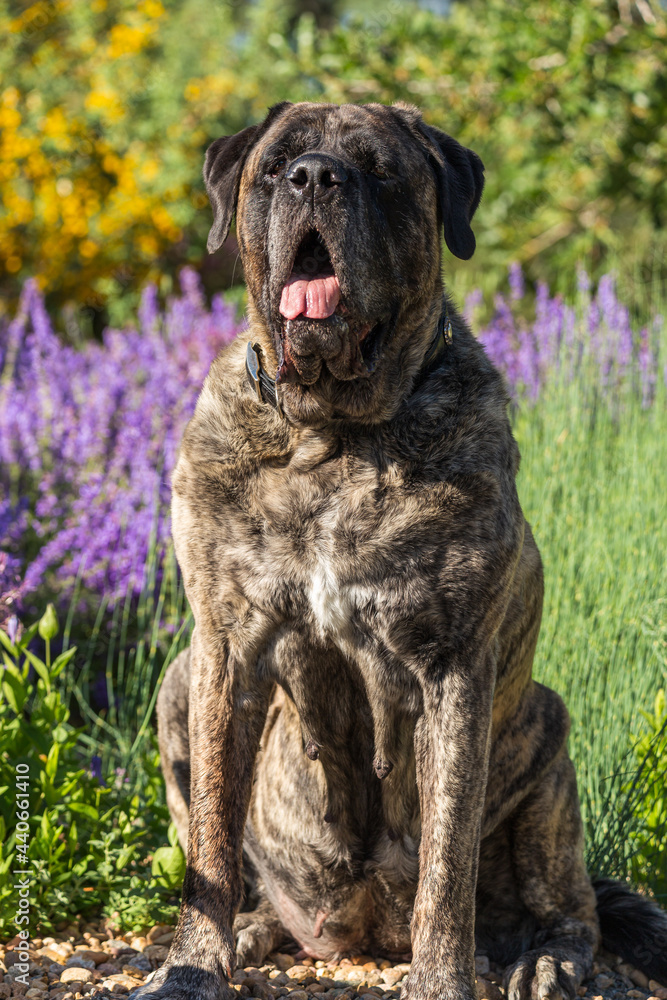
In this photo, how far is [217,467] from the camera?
8.00ft

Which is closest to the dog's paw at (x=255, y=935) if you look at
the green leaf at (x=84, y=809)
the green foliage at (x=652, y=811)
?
the green leaf at (x=84, y=809)

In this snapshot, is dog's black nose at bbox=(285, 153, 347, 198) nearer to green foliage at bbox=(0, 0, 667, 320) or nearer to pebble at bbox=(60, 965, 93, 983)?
pebble at bbox=(60, 965, 93, 983)

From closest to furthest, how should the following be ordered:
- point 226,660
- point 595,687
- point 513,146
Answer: point 226,660, point 595,687, point 513,146

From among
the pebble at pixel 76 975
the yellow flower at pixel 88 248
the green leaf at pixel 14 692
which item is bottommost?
the pebble at pixel 76 975

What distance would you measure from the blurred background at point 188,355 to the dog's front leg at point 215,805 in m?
0.47

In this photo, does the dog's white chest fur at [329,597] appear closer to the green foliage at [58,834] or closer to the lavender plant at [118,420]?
the green foliage at [58,834]

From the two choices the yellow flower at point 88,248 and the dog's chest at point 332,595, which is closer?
the dog's chest at point 332,595

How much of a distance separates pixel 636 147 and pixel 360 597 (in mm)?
5469

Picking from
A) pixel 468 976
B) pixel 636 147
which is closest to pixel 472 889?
pixel 468 976

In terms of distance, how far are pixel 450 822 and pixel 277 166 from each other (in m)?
1.58

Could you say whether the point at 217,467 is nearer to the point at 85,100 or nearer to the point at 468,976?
the point at 468,976

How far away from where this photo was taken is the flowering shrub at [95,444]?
404 cm

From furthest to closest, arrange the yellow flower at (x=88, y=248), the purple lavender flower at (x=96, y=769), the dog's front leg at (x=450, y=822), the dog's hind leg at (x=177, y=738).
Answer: the yellow flower at (x=88, y=248), the purple lavender flower at (x=96, y=769), the dog's hind leg at (x=177, y=738), the dog's front leg at (x=450, y=822)

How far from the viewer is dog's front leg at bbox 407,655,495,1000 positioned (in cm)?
224
